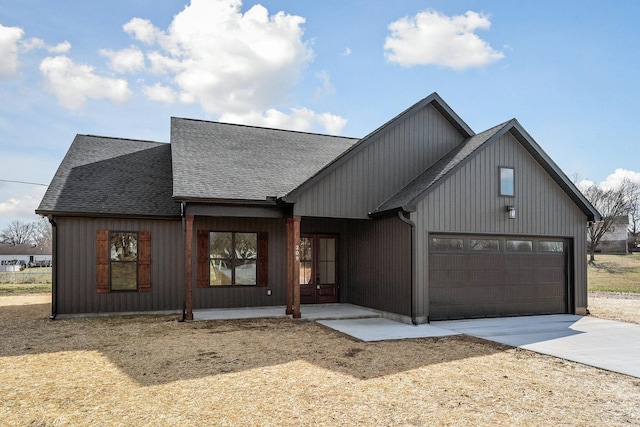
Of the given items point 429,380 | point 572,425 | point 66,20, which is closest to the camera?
point 572,425

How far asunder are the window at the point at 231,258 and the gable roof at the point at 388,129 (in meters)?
2.74

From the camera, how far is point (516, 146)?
11.8 metres

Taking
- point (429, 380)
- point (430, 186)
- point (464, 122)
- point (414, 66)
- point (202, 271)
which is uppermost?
point (414, 66)

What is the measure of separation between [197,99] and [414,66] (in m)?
8.69

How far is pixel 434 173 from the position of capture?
38.7ft

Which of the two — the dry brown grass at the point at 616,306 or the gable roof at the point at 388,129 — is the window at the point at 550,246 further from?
the gable roof at the point at 388,129

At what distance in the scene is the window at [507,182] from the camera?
11625 millimetres

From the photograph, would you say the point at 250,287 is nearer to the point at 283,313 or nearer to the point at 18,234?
the point at 283,313

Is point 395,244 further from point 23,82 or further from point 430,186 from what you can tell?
point 23,82

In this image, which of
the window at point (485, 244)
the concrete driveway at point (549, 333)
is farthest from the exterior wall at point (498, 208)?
the concrete driveway at point (549, 333)

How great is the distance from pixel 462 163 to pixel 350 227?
3.83 meters

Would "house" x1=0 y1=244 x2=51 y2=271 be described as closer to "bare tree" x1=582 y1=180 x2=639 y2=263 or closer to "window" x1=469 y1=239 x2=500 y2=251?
"window" x1=469 y1=239 x2=500 y2=251

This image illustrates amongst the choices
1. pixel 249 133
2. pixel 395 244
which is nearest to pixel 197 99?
pixel 249 133

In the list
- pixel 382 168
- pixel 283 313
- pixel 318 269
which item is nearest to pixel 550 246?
pixel 382 168
